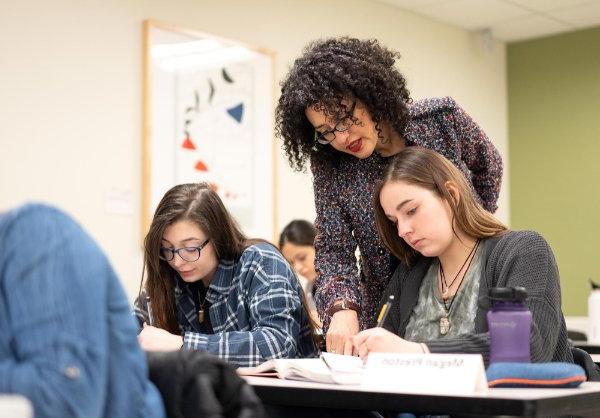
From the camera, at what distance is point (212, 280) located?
242 cm

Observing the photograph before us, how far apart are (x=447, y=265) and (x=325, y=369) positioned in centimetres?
53

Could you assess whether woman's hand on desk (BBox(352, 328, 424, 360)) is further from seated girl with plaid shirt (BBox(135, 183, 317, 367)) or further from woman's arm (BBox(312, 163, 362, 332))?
woman's arm (BBox(312, 163, 362, 332))

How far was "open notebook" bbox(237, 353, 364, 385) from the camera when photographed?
1737 millimetres

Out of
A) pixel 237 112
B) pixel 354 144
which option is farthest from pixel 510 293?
pixel 237 112

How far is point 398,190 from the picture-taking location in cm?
216

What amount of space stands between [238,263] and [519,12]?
4.06m

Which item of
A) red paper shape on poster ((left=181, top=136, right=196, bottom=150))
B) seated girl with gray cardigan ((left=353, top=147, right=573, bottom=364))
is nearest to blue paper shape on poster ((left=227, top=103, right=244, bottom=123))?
red paper shape on poster ((left=181, top=136, right=196, bottom=150))

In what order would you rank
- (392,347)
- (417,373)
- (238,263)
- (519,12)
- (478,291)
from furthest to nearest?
1. (519,12)
2. (238,263)
3. (478,291)
4. (392,347)
5. (417,373)

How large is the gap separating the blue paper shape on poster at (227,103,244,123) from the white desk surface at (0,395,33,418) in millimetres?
3738

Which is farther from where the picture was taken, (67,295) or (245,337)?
(245,337)

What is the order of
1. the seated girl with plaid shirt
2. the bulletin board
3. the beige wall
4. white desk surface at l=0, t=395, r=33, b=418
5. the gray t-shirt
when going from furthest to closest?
the bulletin board
the beige wall
the seated girl with plaid shirt
the gray t-shirt
white desk surface at l=0, t=395, r=33, b=418

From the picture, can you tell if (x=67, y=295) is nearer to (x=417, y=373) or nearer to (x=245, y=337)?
(x=417, y=373)

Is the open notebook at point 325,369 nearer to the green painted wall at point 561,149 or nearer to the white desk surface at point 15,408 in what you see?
the white desk surface at point 15,408

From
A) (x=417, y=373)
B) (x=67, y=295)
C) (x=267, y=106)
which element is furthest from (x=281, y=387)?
(x=267, y=106)
